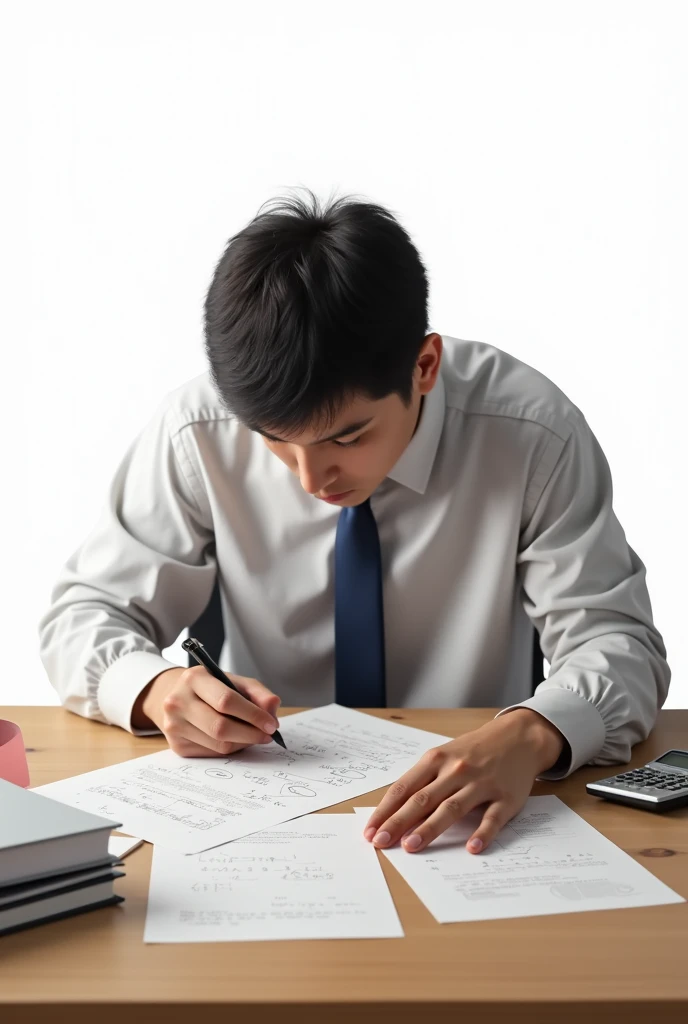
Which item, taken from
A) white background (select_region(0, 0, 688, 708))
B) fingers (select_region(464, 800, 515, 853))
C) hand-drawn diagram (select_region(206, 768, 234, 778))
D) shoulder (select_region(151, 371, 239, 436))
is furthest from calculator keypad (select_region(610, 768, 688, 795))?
white background (select_region(0, 0, 688, 708))

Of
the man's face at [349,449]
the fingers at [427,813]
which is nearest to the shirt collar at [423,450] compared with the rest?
the man's face at [349,449]

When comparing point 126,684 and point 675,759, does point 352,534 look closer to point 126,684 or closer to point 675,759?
point 126,684

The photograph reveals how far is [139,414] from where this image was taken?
259 centimetres

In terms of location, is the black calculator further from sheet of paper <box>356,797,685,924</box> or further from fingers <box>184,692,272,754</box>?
fingers <box>184,692,272,754</box>

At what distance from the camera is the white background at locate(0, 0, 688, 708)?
245cm

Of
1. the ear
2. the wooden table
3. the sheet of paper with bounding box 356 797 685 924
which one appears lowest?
the sheet of paper with bounding box 356 797 685 924

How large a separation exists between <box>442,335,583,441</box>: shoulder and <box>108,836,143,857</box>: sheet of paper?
33.5 inches

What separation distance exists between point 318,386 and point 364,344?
0.27 ft

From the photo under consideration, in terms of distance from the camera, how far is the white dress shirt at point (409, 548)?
146 cm

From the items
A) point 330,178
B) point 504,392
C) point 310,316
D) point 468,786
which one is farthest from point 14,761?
point 330,178

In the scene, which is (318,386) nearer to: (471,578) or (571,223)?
(471,578)

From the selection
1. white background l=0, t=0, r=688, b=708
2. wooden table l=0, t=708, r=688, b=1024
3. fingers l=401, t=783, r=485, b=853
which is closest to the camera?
wooden table l=0, t=708, r=688, b=1024

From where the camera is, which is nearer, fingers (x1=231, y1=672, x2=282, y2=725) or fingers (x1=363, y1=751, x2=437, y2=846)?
fingers (x1=363, y1=751, x2=437, y2=846)

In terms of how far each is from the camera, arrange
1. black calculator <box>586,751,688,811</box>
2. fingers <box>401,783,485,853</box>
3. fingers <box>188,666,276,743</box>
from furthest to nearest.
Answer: fingers <box>188,666,276,743</box> → black calculator <box>586,751,688,811</box> → fingers <box>401,783,485,853</box>
